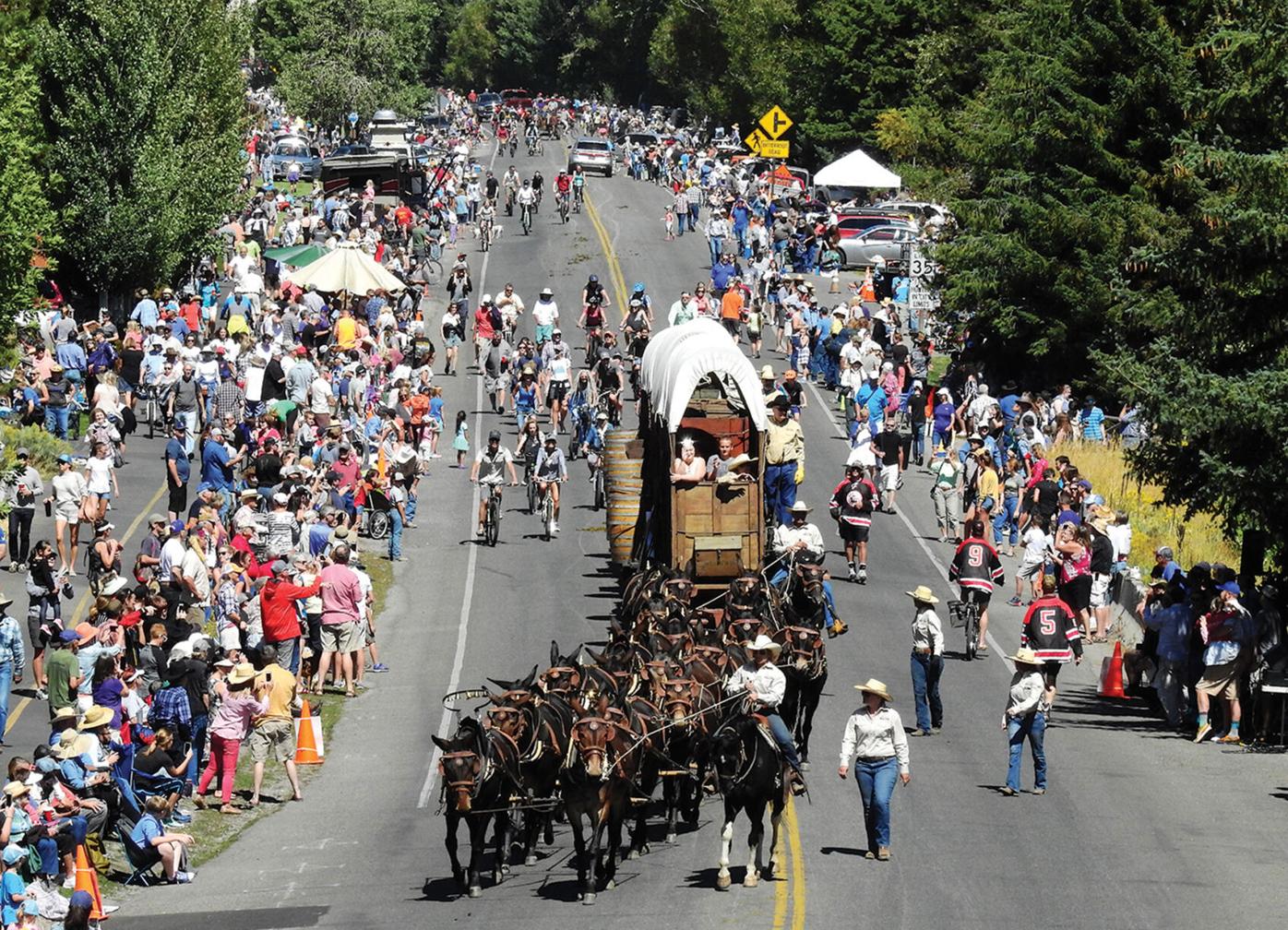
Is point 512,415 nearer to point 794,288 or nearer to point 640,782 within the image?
point 794,288

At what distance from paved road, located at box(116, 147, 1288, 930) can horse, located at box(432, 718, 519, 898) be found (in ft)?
1.07

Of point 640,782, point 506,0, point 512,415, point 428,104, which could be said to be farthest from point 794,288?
point 506,0

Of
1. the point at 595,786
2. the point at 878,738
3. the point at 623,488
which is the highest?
the point at 623,488

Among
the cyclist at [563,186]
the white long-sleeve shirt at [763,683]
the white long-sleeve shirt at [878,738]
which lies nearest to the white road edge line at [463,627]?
the white long-sleeve shirt at [763,683]

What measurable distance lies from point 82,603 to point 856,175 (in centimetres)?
4178

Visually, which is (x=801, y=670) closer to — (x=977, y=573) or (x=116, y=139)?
(x=977, y=573)

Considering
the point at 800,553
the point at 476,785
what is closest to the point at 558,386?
the point at 800,553

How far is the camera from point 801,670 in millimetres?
21484

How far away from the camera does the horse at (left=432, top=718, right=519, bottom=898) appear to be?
17609mm

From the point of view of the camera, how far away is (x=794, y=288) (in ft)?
165

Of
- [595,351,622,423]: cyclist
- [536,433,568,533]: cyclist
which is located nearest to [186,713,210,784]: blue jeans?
[536,433,568,533]: cyclist

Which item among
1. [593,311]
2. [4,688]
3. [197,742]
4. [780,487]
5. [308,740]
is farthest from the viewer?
[593,311]

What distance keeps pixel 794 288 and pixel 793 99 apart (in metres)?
38.4

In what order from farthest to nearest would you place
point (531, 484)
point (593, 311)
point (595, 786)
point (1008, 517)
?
point (593, 311), point (531, 484), point (1008, 517), point (595, 786)
